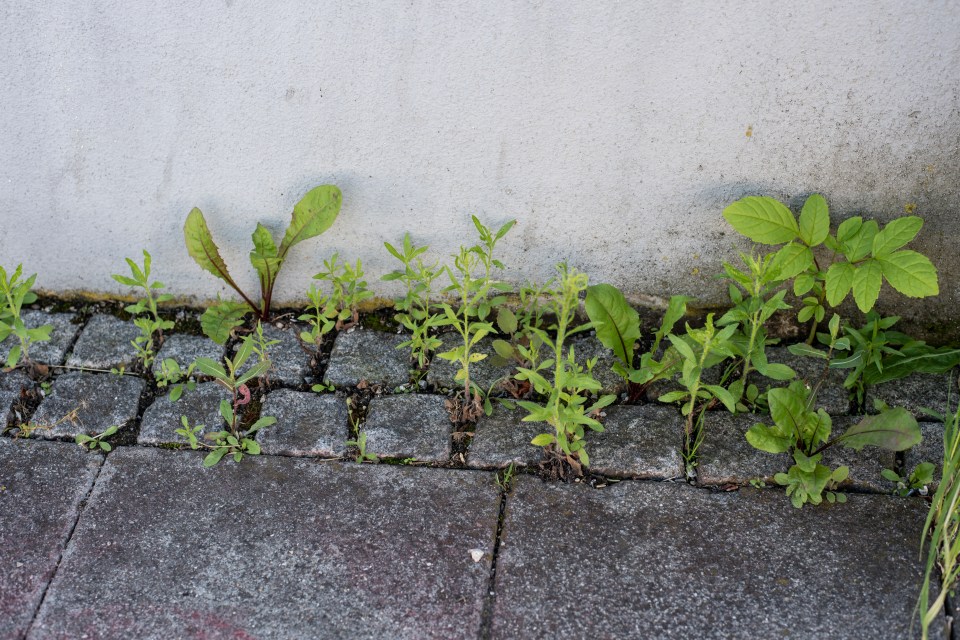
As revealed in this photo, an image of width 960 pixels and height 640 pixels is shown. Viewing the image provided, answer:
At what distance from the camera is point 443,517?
2.25 metres

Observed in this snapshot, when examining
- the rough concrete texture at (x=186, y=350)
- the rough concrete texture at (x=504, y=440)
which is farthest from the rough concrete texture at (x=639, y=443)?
the rough concrete texture at (x=186, y=350)

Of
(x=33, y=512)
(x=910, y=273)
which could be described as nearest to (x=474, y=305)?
(x=910, y=273)

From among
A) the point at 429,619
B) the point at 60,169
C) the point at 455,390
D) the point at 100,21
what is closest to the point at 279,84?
the point at 100,21

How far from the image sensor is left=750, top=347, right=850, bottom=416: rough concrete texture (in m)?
2.52

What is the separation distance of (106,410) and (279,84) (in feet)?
3.64

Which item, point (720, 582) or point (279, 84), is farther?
point (279, 84)

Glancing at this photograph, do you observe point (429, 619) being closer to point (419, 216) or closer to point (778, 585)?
point (778, 585)

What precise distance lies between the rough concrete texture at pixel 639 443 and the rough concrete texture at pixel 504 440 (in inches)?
6.4

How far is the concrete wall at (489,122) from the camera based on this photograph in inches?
91.4

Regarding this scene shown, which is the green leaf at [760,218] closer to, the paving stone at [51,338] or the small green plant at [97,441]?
the small green plant at [97,441]

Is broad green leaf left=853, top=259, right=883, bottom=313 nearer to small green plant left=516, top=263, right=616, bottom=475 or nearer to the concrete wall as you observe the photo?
the concrete wall

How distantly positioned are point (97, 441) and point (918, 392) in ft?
8.00

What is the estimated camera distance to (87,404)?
260cm

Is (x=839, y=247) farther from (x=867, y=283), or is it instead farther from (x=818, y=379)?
(x=818, y=379)
